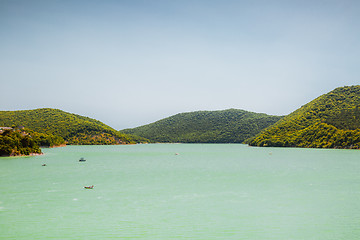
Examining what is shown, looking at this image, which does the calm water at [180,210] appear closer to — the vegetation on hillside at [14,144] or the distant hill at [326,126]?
the vegetation on hillside at [14,144]

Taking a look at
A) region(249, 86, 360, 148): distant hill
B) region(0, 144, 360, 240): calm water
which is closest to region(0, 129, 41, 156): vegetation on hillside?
region(0, 144, 360, 240): calm water

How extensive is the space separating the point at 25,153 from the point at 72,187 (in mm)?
48254

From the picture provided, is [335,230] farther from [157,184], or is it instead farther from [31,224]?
[157,184]

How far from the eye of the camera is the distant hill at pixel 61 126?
15990cm

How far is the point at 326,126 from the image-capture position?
112m

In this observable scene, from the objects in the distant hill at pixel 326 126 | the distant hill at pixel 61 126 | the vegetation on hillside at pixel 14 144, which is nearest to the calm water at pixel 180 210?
the vegetation on hillside at pixel 14 144

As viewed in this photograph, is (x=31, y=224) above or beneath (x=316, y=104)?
beneath

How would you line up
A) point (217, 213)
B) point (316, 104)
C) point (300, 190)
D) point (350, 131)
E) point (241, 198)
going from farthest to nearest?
point (316, 104), point (350, 131), point (300, 190), point (241, 198), point (217, 213)

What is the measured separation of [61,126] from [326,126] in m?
Result: 134

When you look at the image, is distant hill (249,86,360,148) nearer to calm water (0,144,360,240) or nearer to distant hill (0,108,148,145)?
calm water (0,144,360,240)

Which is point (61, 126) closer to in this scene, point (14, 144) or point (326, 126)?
point (14, 144)

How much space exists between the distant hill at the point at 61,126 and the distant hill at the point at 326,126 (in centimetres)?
8773

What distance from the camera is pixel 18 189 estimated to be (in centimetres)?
Result: 2866

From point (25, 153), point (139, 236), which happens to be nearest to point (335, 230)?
point (139, 236)
